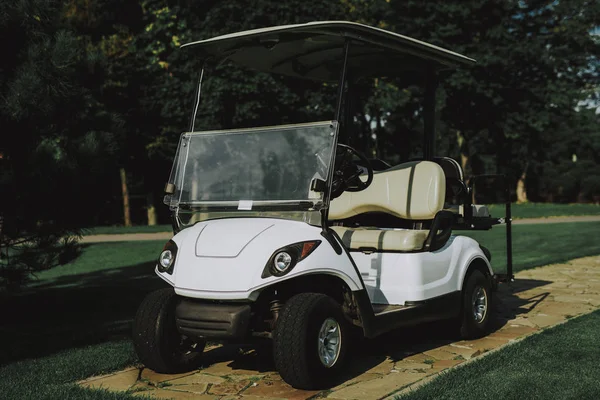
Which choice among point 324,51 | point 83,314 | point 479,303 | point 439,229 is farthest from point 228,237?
point 83,314

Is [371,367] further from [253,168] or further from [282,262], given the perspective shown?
[253,168]

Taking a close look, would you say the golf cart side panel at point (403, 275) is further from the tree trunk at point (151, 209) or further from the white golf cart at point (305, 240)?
the tree trunk at point (151, 209)

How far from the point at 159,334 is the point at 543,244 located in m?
11.2

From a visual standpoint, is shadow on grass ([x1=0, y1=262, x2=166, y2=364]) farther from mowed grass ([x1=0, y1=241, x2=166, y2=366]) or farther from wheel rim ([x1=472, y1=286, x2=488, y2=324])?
wheel rim ([x1=472, y1=286, x2=488, y2=324])

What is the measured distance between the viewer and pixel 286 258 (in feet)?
13.9

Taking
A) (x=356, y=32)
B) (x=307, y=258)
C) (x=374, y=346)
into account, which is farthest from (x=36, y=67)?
(x=374, y=346)

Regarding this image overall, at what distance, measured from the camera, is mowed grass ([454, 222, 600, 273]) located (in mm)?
11320

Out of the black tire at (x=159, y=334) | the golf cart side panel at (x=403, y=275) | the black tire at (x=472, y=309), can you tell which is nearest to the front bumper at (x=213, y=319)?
the black tire at (x=159, y=334)

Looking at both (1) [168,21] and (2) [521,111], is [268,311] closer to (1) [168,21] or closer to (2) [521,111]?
(1) [168,21]

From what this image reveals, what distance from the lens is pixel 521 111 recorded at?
2502cm

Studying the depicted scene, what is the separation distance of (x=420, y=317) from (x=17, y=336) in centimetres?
350

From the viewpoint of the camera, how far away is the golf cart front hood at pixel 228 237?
4340 millimetres

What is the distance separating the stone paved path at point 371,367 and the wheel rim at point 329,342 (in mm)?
181

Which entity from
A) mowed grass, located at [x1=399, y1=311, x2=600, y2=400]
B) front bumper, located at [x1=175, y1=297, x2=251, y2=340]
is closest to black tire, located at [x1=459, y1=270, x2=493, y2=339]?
mowed grass, located at [x1=399, y1=311, x2=600, y2=400]
